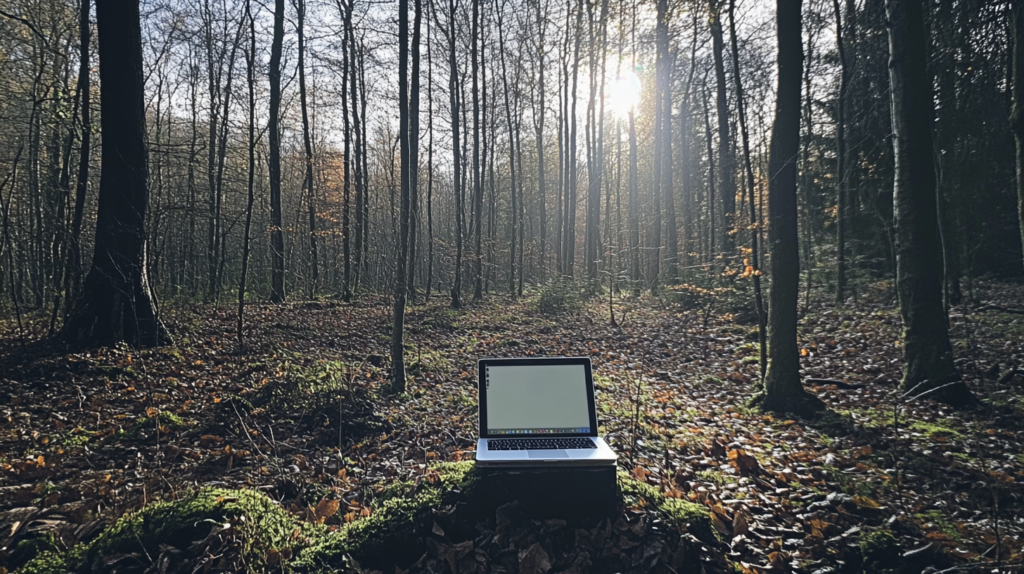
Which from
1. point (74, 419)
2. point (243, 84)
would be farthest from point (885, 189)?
point (243, 84)

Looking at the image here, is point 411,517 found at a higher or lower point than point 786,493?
higher

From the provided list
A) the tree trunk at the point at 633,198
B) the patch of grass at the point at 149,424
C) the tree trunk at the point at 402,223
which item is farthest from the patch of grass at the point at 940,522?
the tree trunk at the point at 633,198

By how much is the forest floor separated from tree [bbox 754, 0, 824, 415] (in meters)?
0.55

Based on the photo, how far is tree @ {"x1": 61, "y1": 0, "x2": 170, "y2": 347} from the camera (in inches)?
304

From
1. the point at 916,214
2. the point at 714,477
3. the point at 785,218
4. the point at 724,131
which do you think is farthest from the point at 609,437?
the point at 724,131

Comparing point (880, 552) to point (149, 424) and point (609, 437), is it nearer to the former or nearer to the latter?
point (609, 437)

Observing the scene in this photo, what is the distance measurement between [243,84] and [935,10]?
21924 mm

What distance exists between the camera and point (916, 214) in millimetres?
6398

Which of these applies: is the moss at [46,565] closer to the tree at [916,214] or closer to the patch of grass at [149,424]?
the patch of grass at [149,424]

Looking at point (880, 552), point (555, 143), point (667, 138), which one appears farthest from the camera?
point (555, 143)

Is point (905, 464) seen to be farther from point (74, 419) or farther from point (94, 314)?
point (94, 314)

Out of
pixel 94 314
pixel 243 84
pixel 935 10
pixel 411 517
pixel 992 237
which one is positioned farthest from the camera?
pixel 243 84

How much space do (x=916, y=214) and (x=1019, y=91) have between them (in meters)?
2.91

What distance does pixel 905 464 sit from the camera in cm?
458
